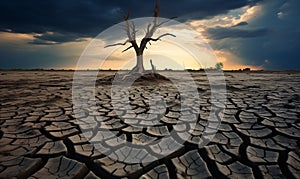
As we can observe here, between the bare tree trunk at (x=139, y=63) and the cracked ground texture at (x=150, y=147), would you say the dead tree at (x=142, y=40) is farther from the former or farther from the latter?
the cracked ground texture at (x=150, y=147)

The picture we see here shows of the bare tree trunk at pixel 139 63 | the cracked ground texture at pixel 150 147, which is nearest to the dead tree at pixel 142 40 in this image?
the bare tree trunk at pixel 139 63

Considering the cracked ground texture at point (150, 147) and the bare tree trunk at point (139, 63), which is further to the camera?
the bare tree trunk at point (139, 63)

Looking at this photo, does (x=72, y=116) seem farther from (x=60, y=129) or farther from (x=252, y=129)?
(x=252, y=129)

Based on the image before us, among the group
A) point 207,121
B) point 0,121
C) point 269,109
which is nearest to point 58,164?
point 0,121

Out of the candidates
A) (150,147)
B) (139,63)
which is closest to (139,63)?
(139,63)

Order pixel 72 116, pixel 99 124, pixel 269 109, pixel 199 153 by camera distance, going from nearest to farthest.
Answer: pixel 199 153, pixel 99 124, pixel 72 116, pixel 269 109

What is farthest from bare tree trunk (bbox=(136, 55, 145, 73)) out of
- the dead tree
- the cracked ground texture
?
the cracked ground texture

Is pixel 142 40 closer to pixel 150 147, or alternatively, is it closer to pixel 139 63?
pixel 139 63

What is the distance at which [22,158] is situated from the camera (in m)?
1.56

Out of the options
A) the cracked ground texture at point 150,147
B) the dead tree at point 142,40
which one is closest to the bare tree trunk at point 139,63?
the dead tree at point 142,40

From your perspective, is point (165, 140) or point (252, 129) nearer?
point (165, 140)

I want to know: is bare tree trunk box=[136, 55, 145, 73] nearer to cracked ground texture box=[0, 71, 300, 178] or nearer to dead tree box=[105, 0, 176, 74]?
dead tree box=[105, 0, 176, 74]

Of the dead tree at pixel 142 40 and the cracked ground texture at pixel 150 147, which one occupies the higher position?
the dead tree at pixel 142 40

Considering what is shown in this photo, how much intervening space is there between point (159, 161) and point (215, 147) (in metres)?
0.59
